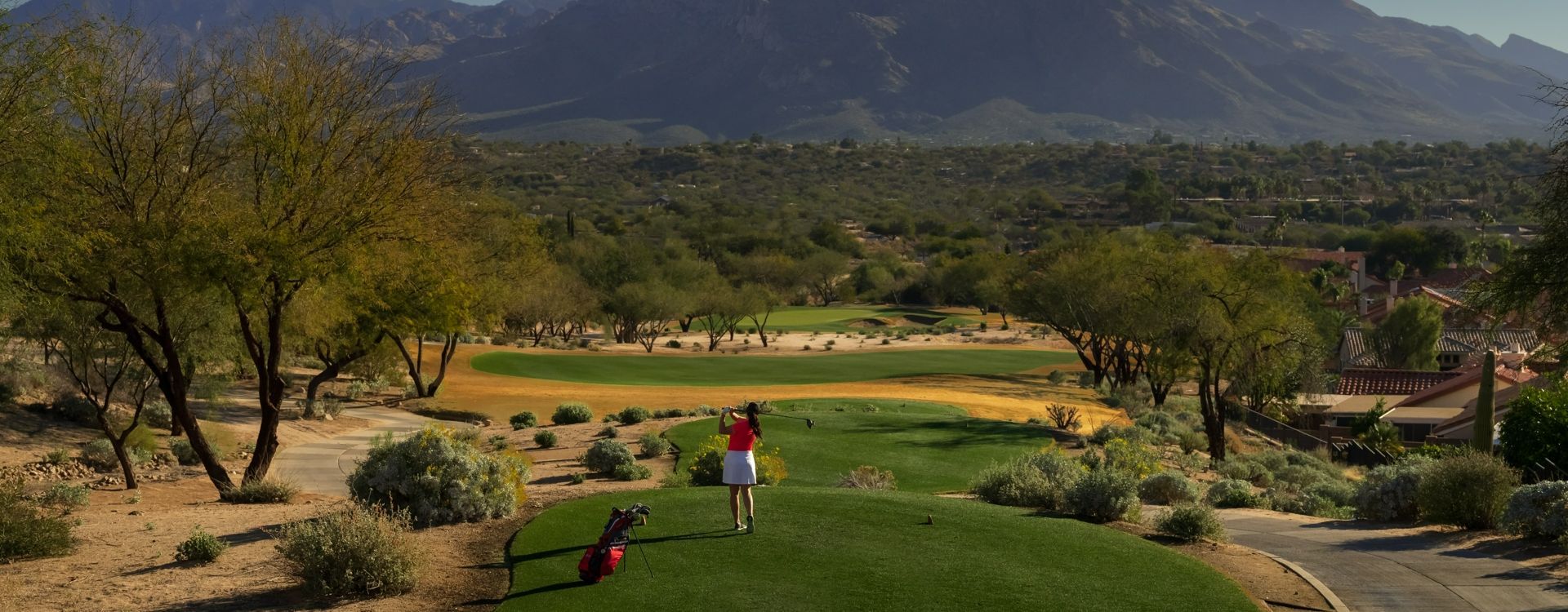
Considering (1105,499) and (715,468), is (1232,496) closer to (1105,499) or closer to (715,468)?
(1105,499)

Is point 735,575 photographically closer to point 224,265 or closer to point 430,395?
point 224,265

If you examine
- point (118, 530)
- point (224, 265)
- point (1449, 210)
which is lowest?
point (118, 530)

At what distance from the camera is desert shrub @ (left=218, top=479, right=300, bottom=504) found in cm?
2194

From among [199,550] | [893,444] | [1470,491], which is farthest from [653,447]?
[1470,491]

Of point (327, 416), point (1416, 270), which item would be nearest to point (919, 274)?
point (1416, 270)

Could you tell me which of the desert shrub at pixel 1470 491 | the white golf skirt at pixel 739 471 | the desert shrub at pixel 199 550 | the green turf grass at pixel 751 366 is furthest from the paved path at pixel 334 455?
the desert shrub at pixel 1470 491

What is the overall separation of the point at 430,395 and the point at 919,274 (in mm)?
79297

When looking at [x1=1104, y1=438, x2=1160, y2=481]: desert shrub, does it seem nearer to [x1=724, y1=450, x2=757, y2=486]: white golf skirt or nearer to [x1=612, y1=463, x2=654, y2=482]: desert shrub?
[x1=612, y1=463, x2=654, y2=482]: desert shrub

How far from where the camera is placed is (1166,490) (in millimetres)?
23016

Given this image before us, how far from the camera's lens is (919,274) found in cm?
12369

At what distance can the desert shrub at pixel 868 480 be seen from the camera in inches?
923

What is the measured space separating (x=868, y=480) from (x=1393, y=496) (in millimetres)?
8469

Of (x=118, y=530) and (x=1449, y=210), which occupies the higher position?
(x=1449, y=210)

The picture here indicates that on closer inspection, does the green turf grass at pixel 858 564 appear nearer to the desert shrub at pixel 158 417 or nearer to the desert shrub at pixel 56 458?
the desert shrub at pixel 56 458
